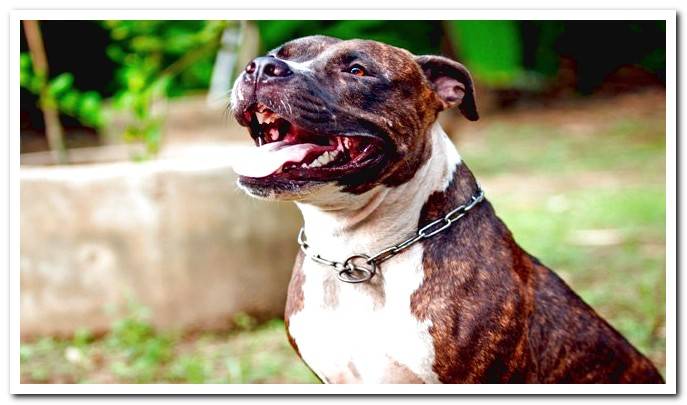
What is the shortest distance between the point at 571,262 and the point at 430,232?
3.18 metres

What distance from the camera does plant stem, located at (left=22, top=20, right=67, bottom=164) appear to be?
193 inches

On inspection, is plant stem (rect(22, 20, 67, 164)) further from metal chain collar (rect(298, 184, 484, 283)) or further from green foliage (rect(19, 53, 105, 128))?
metal chain collar (rect(298, 184, 484, 283))

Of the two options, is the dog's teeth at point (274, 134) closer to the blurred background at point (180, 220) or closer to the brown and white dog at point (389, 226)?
the brown and white dog at point (389, 226)

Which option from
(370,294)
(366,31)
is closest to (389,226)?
(370,294)

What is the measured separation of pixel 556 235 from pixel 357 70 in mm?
3824

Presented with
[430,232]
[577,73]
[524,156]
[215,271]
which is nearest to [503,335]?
[430,232]

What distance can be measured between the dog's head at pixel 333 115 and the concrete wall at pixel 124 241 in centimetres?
201

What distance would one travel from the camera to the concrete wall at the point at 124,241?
15.6ft

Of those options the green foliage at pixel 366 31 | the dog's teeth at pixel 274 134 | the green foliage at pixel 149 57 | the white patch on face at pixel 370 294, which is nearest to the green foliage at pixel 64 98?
the green foliage at pixel 149 57

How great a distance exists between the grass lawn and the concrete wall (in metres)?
0.12

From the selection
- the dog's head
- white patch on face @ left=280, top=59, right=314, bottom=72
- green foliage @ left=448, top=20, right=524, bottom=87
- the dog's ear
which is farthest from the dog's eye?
green foliage @ left=448, top=20, right=524, bottom=87

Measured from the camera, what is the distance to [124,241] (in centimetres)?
478

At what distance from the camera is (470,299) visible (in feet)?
9.02
